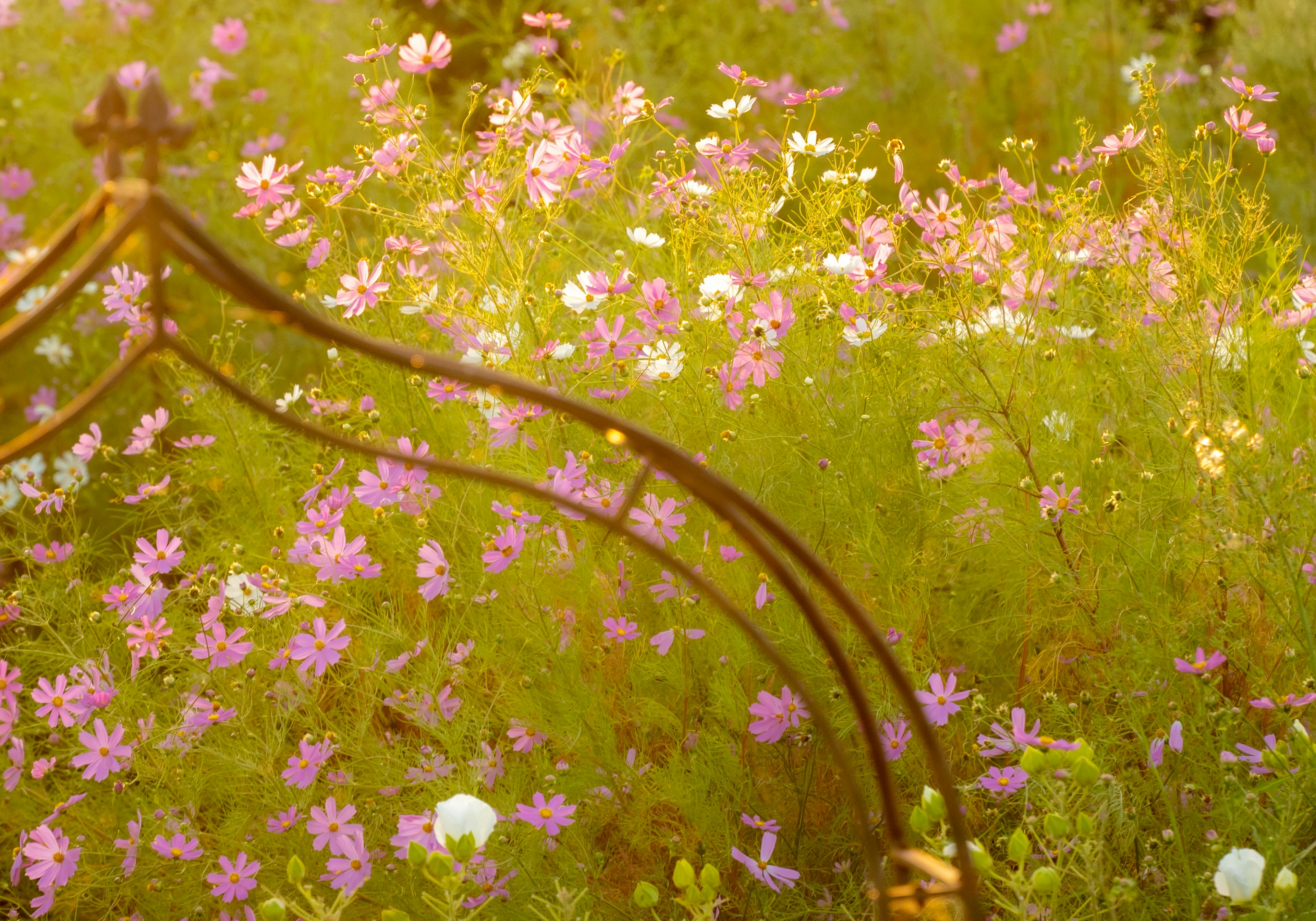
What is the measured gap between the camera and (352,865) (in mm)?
1245

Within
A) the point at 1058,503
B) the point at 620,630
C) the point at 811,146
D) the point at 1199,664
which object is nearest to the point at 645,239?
the point at 811,146

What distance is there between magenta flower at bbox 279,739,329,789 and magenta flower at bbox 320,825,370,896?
11 cm

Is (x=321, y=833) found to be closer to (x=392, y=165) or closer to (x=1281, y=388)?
(x=392, y=165)

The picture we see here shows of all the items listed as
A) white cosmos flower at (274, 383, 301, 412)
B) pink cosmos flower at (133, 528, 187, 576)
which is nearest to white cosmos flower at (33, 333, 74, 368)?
white cosmos flower at (274, 383, 301, 412)

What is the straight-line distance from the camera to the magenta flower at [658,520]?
1445 millimetres

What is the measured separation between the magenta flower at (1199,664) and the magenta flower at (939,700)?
24 cm

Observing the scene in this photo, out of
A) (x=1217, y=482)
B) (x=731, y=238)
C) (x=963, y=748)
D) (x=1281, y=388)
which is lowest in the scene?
(x=963, y=748)

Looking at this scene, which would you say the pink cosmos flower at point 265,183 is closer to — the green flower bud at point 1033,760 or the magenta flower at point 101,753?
the magenta flower at point 101,753

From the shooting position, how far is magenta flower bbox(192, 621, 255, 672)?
1.42 meters

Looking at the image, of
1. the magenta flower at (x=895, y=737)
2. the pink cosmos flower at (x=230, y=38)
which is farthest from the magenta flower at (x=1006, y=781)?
the pink cosmos flower at (x=230, y=38)

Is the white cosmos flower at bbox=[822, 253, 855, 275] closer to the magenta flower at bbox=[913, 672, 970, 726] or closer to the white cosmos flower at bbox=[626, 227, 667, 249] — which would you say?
the white cosmos flower at bbox=[626, 227, 667, 249]

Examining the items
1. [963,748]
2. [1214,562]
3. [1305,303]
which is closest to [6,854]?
[963,748]

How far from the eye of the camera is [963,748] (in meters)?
1.46

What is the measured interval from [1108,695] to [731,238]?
85cm
